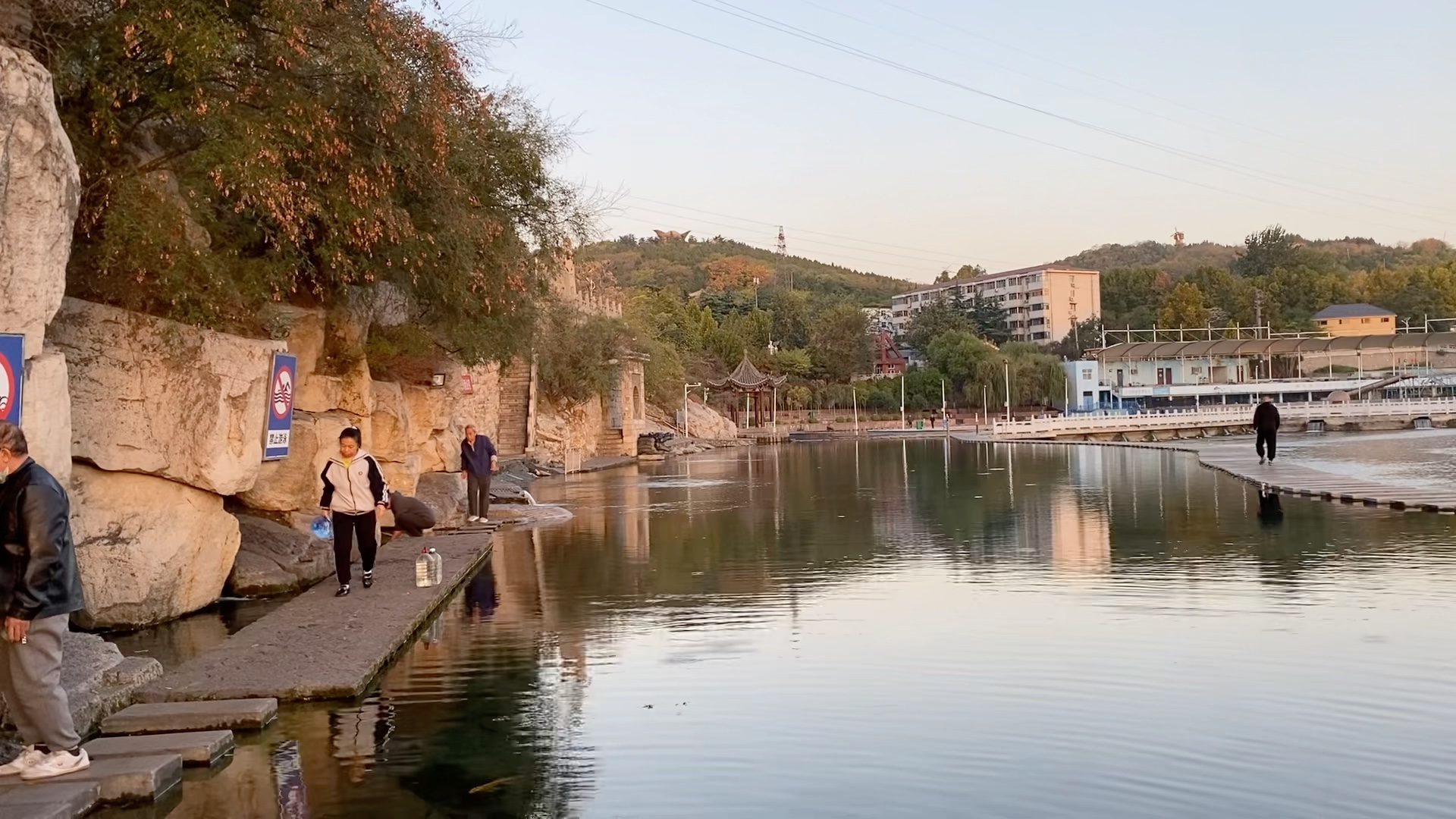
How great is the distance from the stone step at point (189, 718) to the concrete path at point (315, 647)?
0.38m

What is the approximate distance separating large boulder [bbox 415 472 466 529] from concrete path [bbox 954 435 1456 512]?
1372 centimetres

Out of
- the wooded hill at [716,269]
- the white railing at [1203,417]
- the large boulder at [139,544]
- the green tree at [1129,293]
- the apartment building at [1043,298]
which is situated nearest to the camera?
the large boulder at [139,544]

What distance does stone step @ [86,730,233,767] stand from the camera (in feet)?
22.5

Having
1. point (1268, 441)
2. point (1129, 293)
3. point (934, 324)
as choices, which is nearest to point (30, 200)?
point (1268, 441)

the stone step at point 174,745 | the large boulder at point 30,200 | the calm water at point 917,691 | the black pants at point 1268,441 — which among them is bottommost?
the calm water at point 917,691

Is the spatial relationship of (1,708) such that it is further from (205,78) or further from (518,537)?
(518,537)

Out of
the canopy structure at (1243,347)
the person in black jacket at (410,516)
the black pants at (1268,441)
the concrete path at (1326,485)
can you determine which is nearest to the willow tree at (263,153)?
the person in black jacket at (410,516)

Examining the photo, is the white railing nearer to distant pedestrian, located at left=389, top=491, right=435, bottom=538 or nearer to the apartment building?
distant pedestrian, located at left=389, top=491, right=435, bottom=538

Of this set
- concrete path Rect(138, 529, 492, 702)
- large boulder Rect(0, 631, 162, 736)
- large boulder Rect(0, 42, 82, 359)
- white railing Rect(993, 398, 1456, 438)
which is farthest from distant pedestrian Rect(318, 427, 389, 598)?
white railing Rect(993, 398, 1456, 438)

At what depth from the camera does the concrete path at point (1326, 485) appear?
65.0 feet

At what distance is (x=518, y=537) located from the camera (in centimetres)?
1936

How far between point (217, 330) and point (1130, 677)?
8.30 meters

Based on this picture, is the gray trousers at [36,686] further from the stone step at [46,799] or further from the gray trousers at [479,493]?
the gray trousers at [479,493]

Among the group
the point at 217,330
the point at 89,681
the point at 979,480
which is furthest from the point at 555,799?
the point at 979,480
